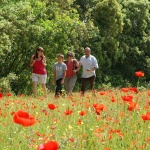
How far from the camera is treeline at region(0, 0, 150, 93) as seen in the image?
2100 cm

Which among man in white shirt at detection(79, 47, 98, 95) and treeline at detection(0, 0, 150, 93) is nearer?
man in white shirt at detection(79, 47, 98, 95)

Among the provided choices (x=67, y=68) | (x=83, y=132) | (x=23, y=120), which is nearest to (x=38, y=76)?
(x=67, y=68)

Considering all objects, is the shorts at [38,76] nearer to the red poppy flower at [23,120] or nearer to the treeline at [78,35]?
the treeline at [78,35]

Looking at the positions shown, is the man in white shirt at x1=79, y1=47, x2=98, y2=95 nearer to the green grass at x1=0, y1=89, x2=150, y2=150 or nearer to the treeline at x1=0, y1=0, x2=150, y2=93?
the treeline at x1=0, y1=0, x2=150, y2=93

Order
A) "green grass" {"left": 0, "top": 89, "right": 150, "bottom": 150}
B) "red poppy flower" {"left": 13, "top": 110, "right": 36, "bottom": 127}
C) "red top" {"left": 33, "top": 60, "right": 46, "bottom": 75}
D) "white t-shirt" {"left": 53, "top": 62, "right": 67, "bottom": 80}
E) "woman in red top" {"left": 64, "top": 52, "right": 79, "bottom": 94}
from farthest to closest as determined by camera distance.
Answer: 1. "red top" {"left": 33, "top": 60, "right": 46, "bottom": 75}
2. "woman in red top" {"left": 64, "top": 52, "right": 79, "bottom": 94}
3. "white t-shirt" {"left": 53, "top": 62, "right": 67, "bottom": 80}
4. "green grass" {"left": 0, "top": 89, "right": 150, "bottom": 150}
5. "red poppy flower" {"left": 13, "top": 110, "right": 36, "bottom": 127}

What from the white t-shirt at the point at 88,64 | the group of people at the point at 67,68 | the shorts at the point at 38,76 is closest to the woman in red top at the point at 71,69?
the group of people at the point at 67,68

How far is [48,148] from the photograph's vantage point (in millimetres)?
2139

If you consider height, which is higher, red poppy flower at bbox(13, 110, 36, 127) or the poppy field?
red poppy flower at bbox(13, 110, 36, 127)

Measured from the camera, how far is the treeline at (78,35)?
827 inches

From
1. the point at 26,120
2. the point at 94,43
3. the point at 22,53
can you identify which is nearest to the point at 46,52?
the point at 22,53

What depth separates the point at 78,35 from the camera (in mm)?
31797

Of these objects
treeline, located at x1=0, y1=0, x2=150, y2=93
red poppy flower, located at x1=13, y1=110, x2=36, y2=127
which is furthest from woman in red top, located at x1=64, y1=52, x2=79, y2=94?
red poppy flower, located at x1=13, y1=110, x2=36, y2=127

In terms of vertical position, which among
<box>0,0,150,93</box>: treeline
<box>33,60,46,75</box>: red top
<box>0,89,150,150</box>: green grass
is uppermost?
<box>0,89,150,150</box>: green grass

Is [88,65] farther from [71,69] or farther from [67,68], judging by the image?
[67,68]
